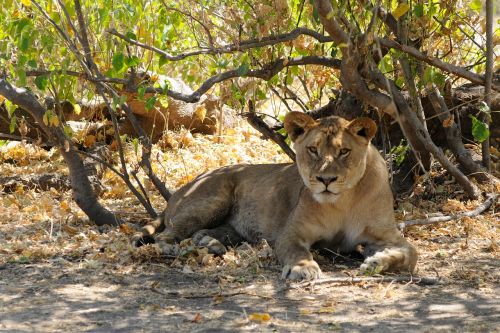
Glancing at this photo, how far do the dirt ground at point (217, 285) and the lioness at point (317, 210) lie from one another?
0.49ft

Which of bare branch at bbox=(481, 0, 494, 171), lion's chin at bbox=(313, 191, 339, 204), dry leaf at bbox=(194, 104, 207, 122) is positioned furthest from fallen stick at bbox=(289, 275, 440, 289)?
dry leaf at bbox=(194, 104, 207, 122)

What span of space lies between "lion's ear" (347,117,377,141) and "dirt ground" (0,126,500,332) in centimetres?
77

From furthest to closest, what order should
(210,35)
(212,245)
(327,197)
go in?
(210,35) < (212,245) < (327,197)

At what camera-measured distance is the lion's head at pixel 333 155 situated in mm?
4898

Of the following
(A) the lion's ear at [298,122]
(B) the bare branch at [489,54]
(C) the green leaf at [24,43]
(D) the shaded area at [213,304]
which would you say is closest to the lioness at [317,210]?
(A) the lion's ear at [298,122]

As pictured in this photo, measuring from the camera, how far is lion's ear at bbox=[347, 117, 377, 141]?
4992mm

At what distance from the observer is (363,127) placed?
199 inches

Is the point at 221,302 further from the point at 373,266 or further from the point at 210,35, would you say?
the point at 210,35

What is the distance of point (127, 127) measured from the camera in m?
8.54

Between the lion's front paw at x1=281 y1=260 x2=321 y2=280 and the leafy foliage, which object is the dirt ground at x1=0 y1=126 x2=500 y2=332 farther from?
the leafy foliage

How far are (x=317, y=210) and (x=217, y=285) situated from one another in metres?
0.96

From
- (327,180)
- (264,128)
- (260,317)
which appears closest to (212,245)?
(327,180)

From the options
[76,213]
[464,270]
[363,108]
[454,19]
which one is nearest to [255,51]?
[363,108]

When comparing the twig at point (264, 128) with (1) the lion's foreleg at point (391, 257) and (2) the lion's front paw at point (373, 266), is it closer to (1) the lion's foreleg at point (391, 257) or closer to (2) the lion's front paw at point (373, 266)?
(1) the lion's foreleg at point (391, 257)
